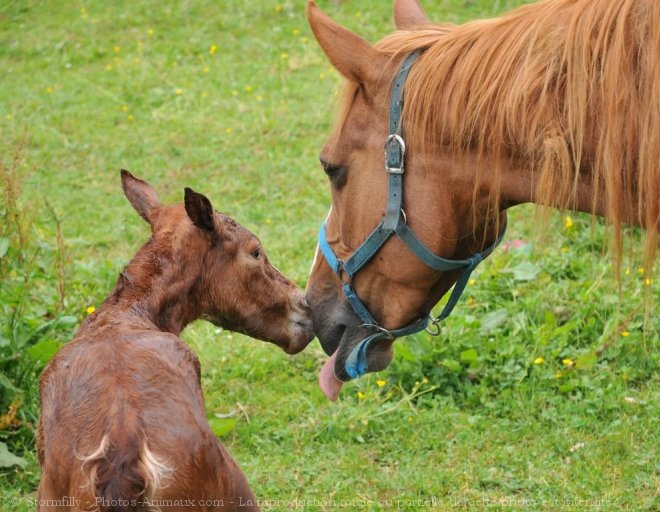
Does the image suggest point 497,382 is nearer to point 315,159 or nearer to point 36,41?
point 315,159

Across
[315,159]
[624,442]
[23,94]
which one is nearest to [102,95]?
[23,94]

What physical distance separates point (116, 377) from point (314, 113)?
609cm

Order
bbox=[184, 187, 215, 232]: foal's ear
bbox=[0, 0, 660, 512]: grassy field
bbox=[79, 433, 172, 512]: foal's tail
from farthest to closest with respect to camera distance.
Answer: bbox=[0, 0, 660, 512]: grassy field, bbox=[184, 187, 215, 232]: foal's ear, bbox=[79, 433, 172, 512]: foal's tail

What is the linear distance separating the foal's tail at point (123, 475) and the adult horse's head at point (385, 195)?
3.78ft

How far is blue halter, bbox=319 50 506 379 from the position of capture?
10.4ft

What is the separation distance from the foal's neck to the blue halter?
54cm

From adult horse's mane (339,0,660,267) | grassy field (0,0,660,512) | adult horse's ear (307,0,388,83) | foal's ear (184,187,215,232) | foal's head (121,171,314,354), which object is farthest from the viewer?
grassy field (0,0,660,512)

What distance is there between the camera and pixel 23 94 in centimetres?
975

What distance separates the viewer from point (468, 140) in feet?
10.1

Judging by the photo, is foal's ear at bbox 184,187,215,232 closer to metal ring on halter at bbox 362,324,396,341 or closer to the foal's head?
the foal's head

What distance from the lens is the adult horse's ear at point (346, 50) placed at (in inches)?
123

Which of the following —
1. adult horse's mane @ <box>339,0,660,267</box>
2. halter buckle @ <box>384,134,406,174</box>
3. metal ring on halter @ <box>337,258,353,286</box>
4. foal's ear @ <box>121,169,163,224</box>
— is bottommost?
metal ring on halter @ <box>337,258,353,286</box>

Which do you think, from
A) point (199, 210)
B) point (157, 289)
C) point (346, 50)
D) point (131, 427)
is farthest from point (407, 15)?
point (131, 427)

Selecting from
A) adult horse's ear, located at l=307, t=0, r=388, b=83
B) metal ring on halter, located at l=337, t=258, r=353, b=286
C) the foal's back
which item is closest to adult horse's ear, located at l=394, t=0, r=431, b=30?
adult horse's ear, located at l=307, t=0, r=388, b=83
